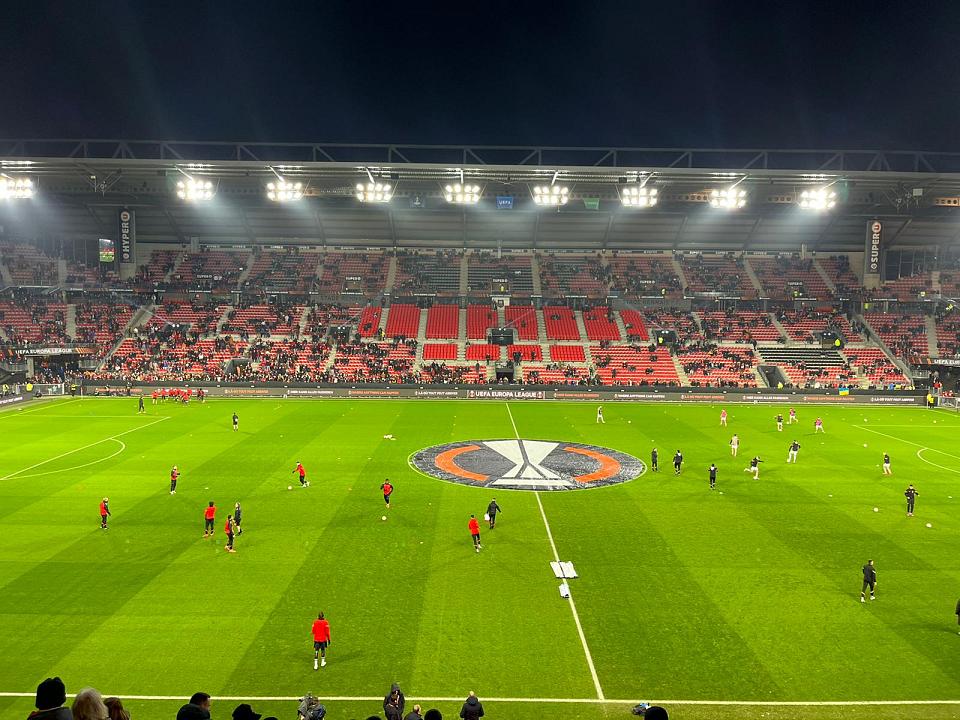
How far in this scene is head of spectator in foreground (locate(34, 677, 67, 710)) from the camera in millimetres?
5180

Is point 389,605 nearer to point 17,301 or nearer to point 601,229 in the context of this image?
point 601,229

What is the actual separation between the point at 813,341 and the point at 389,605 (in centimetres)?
6374

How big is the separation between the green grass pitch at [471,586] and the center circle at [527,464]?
1.11 metres

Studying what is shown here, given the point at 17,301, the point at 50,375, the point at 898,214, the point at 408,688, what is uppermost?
the point at 898,214

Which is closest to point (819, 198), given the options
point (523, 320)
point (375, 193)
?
point (523, 320)

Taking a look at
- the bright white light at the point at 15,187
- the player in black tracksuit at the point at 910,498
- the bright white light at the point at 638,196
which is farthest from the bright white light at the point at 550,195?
the bright white light at the point at 15,187

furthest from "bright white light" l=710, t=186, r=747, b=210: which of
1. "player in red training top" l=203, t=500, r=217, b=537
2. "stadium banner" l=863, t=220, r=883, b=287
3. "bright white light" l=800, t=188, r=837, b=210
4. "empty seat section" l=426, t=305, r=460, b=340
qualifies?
"player in red training top" l=203, t=500, r=217, b=537

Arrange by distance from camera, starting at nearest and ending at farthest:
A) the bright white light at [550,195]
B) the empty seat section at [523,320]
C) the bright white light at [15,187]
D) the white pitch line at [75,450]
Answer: the white pitch line at [75,450] → the bright white light at [15,187] → the bright white light at [550,195] → the empty seat section at [523,320]

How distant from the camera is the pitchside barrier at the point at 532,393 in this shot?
53188 mm

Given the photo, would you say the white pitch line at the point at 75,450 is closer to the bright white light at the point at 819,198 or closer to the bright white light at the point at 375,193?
the bright white light at the point at 375,193

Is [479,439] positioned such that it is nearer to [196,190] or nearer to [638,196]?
[638,196]

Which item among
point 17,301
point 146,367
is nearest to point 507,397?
point 146,367

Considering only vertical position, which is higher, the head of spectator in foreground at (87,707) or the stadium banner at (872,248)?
the stadium banner at (872,248)

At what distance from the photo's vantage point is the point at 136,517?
69.1 feet
